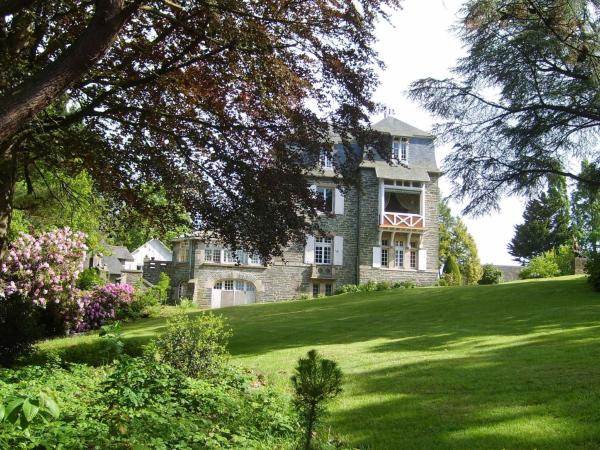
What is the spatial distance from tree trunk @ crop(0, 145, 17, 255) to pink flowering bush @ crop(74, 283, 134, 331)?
8.09 metres

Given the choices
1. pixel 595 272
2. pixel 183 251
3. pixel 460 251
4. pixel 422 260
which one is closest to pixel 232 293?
pixel 183 251

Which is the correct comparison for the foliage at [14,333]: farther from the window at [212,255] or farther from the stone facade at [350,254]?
the window at [212,255]

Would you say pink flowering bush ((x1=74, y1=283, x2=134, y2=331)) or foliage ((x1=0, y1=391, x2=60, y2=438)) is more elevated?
foliage ((x1=0, y1=391, x2=60, y2=438))

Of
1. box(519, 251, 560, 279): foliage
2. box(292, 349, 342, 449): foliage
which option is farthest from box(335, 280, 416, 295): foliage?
box(292, 349, 342, 449): foliage

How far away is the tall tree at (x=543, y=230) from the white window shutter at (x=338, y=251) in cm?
2228

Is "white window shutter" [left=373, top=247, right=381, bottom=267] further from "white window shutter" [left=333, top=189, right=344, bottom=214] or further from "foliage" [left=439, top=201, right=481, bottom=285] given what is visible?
"foliage" [left=439, top=201, right=481, bottom=285]

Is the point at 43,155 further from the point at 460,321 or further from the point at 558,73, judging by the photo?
the point at 558,73

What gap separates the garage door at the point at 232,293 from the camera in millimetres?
32656

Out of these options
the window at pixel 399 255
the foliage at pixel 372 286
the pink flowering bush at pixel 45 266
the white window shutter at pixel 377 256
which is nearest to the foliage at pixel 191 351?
the pink flowering bush at pixel 45 266

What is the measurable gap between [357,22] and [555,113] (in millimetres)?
9717

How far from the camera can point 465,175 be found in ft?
53.4

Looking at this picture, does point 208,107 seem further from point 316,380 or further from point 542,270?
point 542,270

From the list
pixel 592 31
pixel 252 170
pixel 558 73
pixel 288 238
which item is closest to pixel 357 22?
pixel 252 170

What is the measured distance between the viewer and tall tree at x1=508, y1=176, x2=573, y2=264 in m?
50.1
